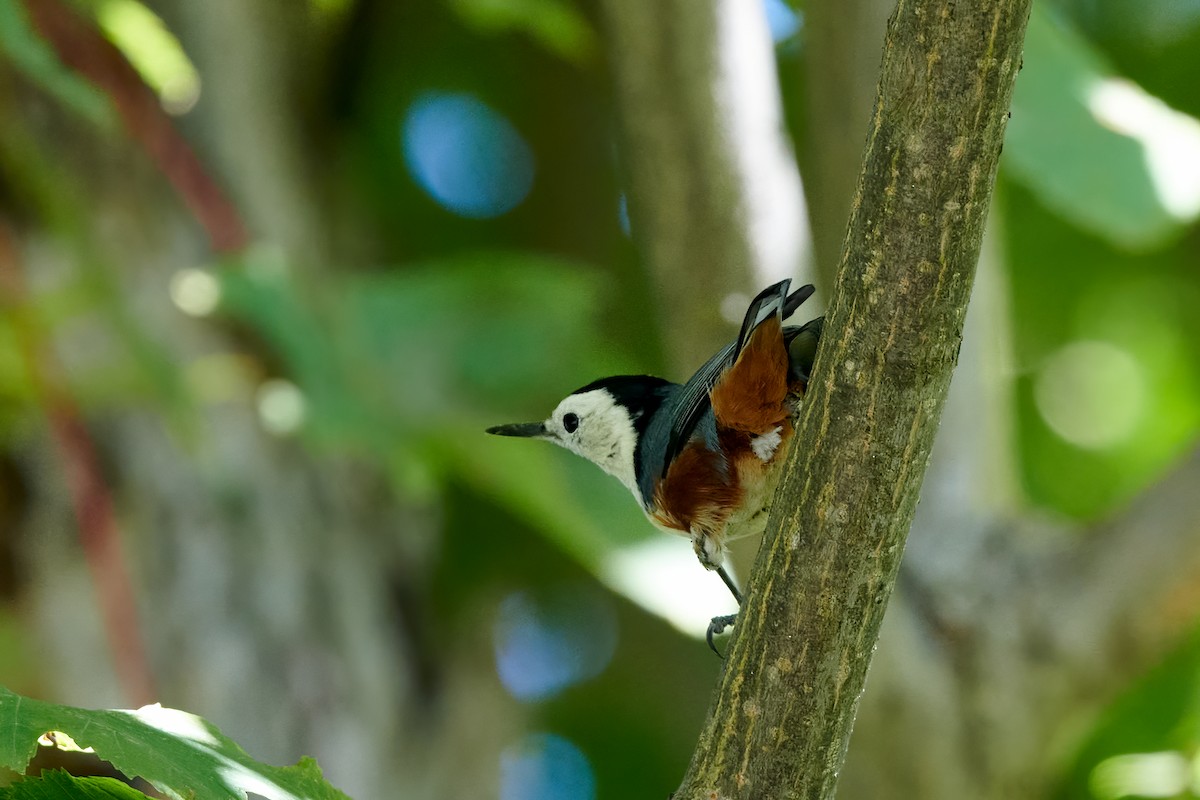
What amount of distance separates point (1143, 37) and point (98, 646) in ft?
11.4

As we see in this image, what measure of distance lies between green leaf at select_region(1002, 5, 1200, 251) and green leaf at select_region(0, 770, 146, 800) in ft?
5.49

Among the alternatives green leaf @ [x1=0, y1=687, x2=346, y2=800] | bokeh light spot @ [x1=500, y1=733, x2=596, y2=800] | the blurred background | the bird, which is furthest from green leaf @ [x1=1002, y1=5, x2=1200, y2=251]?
bokeh light spot @ [x1=500, y1=733, x2=596, y2=800]

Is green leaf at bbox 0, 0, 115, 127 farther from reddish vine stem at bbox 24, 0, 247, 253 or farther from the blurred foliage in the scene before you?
the blurred foliage

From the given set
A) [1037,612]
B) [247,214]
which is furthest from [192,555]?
[1037,612]

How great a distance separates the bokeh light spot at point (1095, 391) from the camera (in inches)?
148

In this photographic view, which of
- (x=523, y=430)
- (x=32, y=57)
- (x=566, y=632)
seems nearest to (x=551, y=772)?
(x=566, y=632)

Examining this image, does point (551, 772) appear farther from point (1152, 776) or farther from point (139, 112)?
point (139, 112)

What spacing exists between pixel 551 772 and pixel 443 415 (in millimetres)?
1564

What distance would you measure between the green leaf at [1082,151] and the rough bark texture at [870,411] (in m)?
1.08

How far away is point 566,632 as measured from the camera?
3521 mm

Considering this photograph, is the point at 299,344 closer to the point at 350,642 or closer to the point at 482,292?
the point at 482,292

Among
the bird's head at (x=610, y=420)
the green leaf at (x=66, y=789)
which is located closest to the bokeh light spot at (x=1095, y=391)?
the bird's head at (x=610, y=420)

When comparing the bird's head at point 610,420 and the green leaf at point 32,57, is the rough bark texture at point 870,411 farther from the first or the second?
the green leaf at point 32,57

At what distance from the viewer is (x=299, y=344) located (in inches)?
87.0
